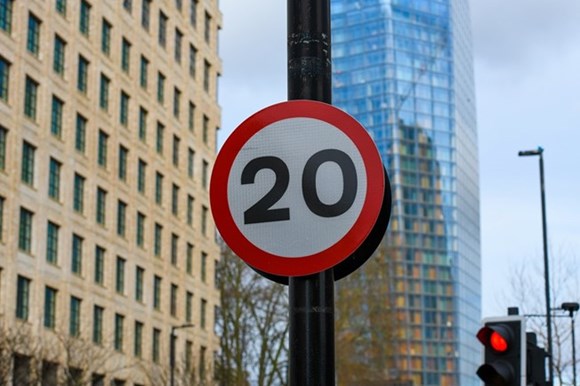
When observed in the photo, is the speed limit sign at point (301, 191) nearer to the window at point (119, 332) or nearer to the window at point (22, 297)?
the window at point (22, 297)

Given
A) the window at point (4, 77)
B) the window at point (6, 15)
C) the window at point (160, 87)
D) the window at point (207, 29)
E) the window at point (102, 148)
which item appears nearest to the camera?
the window at point (4, 77)

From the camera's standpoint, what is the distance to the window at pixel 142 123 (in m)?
70.2

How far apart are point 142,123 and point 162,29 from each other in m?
7.39

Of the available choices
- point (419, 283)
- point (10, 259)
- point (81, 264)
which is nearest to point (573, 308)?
point (10, 259)

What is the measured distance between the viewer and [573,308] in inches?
1601

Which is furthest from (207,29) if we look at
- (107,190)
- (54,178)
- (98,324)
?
(98,324)

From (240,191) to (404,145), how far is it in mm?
176882

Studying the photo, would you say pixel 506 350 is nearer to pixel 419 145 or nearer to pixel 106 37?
pixel 106 37

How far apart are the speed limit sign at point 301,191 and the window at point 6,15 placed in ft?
167

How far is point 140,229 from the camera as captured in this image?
69375 millimetres

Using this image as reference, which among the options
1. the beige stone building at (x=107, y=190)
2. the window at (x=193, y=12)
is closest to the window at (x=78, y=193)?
the beige stone building at (x=107, y=190)

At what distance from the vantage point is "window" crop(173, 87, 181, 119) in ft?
248

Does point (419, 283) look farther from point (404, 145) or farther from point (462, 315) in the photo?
point (404, 145)

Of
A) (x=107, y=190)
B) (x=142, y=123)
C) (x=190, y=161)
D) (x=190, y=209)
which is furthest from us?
(x=190, y=161)
